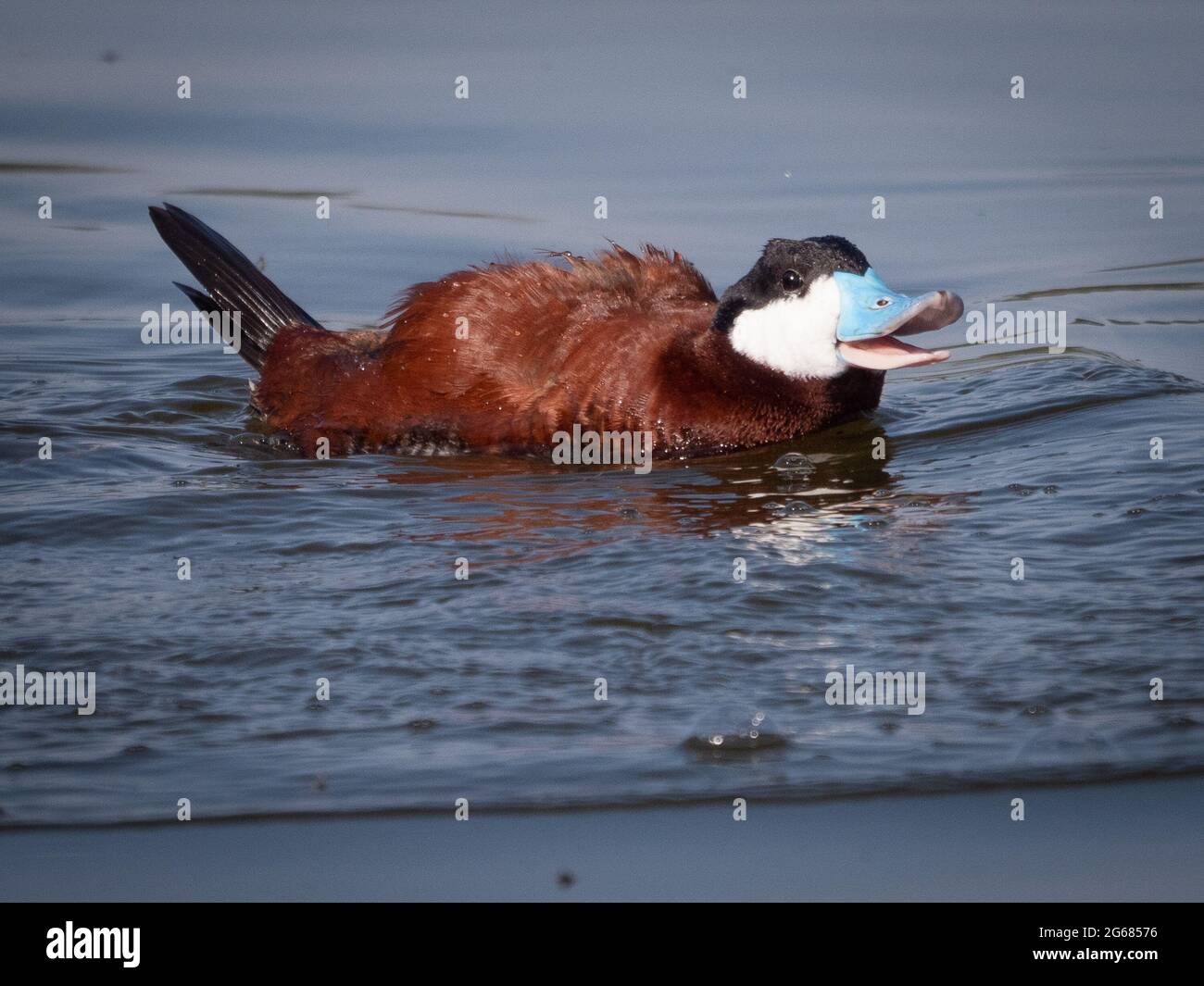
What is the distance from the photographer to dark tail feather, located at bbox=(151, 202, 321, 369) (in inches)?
285

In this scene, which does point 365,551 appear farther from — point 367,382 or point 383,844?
point 383,844

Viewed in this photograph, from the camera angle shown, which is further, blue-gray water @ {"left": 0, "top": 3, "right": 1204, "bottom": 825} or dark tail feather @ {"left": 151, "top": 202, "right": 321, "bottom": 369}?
dark tail feather @ {"left": 151, "top": 202, "right": 321, "bottom": 369}

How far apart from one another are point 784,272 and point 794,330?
23 cm

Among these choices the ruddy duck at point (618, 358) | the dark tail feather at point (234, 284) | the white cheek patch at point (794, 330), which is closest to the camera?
the ruddy duck at point (618, 358)

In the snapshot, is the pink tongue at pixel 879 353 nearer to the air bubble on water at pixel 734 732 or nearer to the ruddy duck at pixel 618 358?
the ruddy duck at pixel 618 358

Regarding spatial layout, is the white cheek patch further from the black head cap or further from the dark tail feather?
the dark tail feather

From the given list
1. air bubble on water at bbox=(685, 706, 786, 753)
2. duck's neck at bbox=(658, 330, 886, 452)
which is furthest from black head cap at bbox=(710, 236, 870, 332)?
air bubble on water at bbox=(685, 706, 786, 753)

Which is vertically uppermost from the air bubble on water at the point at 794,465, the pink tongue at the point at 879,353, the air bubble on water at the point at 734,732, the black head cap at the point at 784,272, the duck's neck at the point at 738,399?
the black head cap at the point at 784,272

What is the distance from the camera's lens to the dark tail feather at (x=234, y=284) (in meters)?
7.23

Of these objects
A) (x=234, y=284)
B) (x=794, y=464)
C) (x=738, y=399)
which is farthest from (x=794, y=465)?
(x=234, y=284)

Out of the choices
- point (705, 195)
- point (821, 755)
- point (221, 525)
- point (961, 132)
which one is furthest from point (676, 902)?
point (961, 132)

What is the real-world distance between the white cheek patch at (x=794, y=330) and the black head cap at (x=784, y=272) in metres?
0.03

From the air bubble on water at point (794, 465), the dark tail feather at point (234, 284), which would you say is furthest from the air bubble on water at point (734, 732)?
the dark tail feather at point (234, 284)

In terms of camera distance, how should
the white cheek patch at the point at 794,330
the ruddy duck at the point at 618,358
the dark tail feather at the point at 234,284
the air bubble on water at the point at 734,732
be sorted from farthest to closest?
the dark tail feather at the point at 234,284 → the white cheek patch at the point at 794,330 → the ruddy duck at the point at 618,358 → the air bubble on water at the point at 734,732
